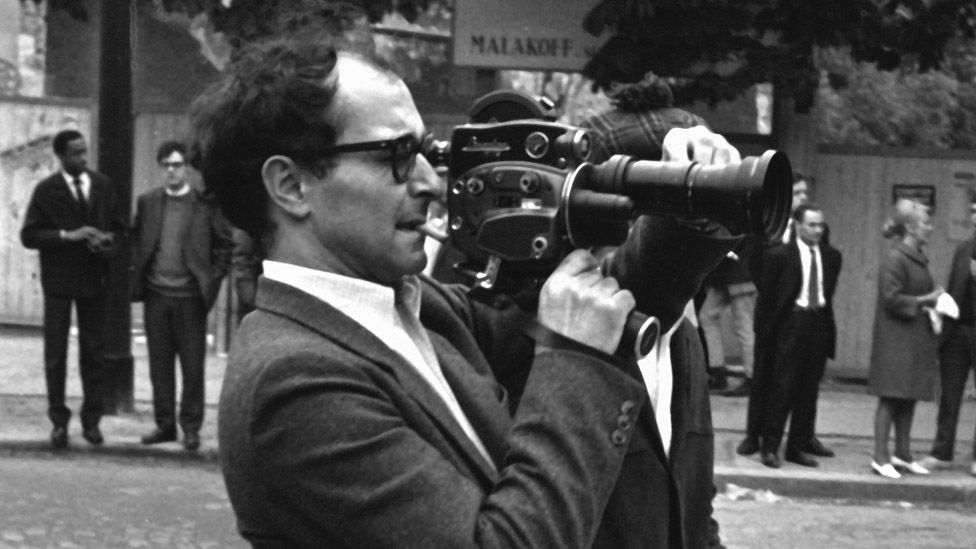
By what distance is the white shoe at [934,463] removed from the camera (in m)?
11.3

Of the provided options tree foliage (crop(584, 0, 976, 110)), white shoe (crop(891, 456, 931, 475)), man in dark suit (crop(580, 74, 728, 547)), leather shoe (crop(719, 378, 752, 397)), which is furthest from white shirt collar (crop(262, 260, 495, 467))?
leather shoe (crop(719, 378, 752, 397))

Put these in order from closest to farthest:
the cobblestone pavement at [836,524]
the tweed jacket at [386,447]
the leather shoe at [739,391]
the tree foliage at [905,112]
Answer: the tweed jacket at [386,447] < the cobblestone pavement at [836,524] < the leather shoe at [739,391] < the tree foliage at [905,112]

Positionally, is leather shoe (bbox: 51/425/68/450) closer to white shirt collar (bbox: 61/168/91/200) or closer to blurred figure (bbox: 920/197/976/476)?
white shirt collar (bbox: 61/168/91/200)

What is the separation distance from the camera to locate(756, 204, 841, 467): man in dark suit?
10.8m

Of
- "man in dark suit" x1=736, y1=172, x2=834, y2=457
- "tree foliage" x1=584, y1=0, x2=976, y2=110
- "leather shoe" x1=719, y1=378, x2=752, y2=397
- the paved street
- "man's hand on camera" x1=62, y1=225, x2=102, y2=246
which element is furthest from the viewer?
"leather shoe" x1=719, y1=378, x2=752, y2=397

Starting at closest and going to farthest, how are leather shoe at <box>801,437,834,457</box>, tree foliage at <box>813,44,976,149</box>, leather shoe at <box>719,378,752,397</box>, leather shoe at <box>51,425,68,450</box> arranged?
leather shoe at <box>51,425,68,450</box>
leather shoe at <box>801,437,834,457</box>
leather shoe at <box>719,378,752,397</box>
tree foliage at <box>813,44,976,149</box>

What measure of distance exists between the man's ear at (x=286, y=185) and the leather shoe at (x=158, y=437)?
8.65 metres

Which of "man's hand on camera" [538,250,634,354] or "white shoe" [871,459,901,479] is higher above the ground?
"man's hand on camera" [538,250,634,354]

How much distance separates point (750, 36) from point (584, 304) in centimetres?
1092

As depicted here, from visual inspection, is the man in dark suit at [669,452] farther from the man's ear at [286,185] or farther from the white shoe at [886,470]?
the white shoe at [886,470]

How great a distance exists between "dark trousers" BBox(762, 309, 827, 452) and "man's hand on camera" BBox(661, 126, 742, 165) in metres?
8.54

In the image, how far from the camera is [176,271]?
34.1 ft

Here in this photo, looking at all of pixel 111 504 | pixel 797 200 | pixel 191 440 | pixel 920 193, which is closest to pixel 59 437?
pixel 191 440

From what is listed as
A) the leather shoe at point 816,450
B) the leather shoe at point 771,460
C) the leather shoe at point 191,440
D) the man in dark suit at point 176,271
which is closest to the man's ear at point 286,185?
the man in dark suit at point 176,271
